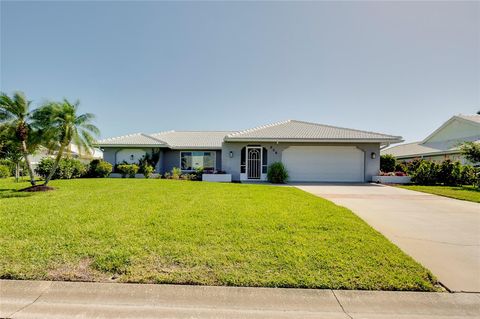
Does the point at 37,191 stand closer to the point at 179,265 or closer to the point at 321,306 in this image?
the point at 179,265

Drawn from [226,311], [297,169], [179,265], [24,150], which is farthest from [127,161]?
[226,311]

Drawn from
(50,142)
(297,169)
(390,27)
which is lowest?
(297,169)

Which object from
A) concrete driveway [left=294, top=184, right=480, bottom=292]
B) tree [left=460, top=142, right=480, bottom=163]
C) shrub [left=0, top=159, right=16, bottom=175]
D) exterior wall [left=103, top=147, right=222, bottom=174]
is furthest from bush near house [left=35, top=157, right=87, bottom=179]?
tree [left=460, top=142, right=480, bottom=163]

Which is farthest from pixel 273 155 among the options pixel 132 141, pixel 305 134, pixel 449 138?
pixel 449 138

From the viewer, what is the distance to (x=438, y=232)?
5.37m

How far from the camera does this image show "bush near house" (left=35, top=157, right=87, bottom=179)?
15.4m

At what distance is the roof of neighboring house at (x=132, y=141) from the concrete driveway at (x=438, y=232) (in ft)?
51.0

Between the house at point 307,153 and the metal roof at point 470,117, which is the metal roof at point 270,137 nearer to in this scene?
the house at point 307,153

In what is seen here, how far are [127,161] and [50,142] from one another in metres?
9.03

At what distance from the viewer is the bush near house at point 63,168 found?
15.4m

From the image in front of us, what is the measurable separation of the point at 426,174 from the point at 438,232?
44.9 feet

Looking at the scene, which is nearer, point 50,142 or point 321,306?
point 321,306

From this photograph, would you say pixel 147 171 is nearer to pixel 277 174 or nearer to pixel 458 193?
pixel 277 174

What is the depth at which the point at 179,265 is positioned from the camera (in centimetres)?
353
